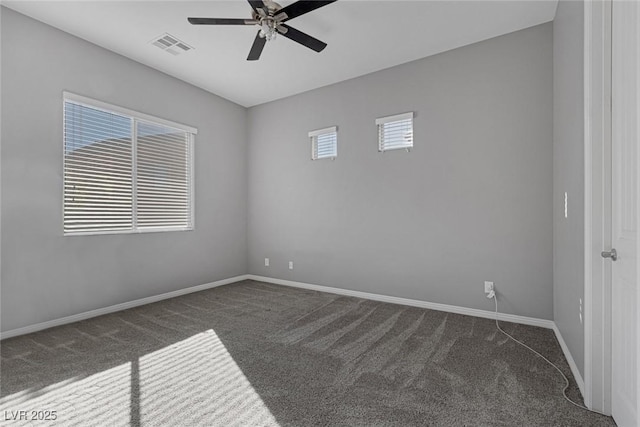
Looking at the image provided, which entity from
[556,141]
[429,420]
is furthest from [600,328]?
[556,141]

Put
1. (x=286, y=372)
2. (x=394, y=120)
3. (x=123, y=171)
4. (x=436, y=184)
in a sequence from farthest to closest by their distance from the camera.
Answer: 1. (x=394, y=120)
2. (x=123, y=171)
3. (x=436, y=184)
4. (x=286, y=372)

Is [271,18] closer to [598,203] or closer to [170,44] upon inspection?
[170,44]

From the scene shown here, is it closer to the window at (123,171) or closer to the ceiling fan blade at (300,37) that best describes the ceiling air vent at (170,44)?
the window at (123,171)

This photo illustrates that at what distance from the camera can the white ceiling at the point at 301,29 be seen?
273 centimetres

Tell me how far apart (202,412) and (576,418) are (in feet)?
6.71

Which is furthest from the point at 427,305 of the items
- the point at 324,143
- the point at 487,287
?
the point at 324,143

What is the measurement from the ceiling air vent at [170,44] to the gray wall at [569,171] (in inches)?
138

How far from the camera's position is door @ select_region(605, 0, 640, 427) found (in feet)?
4.43

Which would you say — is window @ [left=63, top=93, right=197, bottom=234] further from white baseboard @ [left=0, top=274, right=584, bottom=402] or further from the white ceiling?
white baseboard @ [left=0, top=274, right=584, bottom=402]

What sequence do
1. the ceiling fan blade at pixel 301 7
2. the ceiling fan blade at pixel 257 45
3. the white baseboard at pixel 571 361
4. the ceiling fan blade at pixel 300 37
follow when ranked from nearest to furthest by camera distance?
the white baseboard at pixel 571 361
the ceiling fan blade at pixel 301 7
the ceiling fan blade at pixel 300 37
the ceiling fan blade at pixel 257 45

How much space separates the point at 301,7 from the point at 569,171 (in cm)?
236

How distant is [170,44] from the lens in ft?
10.9

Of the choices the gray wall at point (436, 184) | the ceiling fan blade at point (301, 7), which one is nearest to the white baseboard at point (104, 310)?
the gray wall at point (436, 184)

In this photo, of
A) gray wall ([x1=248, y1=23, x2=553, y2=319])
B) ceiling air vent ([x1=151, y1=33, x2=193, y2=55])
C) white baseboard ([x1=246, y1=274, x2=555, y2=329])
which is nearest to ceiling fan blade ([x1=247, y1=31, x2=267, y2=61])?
ceiling air vent ([x1=151, y1=33, x2=193, y2=55])
